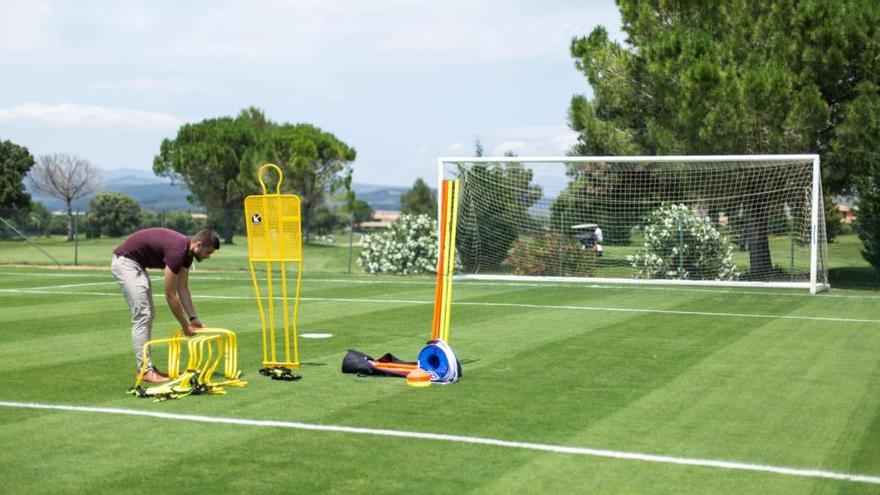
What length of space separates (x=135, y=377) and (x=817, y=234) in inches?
641

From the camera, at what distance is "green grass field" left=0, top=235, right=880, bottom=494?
24.5 feet

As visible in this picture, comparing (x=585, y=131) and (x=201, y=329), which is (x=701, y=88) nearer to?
(x=585, y=131)

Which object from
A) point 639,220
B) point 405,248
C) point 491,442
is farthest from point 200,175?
point 491,442

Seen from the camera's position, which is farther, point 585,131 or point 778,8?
point 585,131

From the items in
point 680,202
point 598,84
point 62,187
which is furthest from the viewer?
point 62,187

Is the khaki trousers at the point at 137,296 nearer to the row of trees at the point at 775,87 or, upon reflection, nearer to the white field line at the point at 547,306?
Answer: the white field line at the point at 547,306

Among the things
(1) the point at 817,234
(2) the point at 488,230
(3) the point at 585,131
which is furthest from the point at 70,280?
(1) the point at 817,234

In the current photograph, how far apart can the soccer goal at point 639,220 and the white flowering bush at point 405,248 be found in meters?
3.34

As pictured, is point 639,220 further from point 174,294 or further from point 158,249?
point 174,294

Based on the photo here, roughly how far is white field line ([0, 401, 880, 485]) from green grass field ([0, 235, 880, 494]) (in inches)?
1.1

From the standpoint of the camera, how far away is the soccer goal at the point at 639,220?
90.8ft

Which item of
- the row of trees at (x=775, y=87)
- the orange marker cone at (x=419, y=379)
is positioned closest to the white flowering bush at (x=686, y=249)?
the row of trees at (x=775, y=87)

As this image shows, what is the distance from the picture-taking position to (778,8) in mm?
28500

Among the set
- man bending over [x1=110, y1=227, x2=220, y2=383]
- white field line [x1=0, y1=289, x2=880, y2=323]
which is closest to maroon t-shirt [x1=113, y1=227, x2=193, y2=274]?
man bending over [x1=110, y1=227, x2=220, y2=383]
